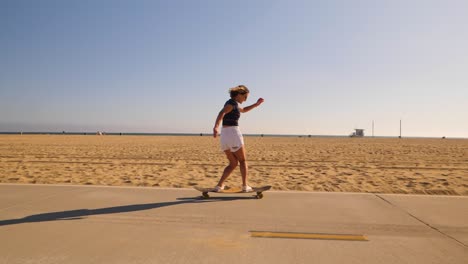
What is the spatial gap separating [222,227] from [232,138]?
5.68 ft

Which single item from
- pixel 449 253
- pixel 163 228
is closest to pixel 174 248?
pixel 163 228

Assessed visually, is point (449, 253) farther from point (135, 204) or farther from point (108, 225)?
point (135, 204)

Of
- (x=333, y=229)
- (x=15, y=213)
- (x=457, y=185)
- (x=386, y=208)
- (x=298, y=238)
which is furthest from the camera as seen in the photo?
(x=457, y=185)

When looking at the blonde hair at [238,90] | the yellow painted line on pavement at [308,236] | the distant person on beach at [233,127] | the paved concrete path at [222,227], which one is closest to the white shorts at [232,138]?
the distant person on beach at [233,127]

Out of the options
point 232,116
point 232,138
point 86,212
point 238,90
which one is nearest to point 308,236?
point 232,138

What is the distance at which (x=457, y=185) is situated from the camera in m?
7.21

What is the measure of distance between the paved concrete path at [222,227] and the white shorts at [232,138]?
852mm

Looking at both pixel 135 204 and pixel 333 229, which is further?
pixel 135 204

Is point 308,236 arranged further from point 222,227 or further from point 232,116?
point 232,116

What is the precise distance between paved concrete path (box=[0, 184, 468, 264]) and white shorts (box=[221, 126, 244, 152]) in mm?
852

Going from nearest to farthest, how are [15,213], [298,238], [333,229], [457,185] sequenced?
[298,238] → [333,229] → [15,213] → [457,185]

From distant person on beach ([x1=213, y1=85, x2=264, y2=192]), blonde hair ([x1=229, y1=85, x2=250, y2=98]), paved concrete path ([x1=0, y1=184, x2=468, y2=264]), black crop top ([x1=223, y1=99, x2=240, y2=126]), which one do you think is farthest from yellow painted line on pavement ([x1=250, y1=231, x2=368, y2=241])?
blonde hair ([x1=229, y1=85, x2=250, y2=98])

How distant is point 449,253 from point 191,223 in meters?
2.57

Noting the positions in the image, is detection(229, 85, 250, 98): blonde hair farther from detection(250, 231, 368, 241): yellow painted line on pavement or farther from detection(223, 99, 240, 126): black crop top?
detection(250, 231, 368, 241): yellow painted line on pavement
